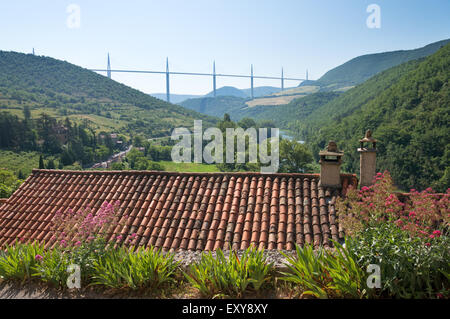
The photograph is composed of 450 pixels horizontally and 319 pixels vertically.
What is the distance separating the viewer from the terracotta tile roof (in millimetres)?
5562

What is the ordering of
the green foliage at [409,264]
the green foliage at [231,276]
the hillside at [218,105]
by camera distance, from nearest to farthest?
the green foliage at [409,264] → the green foliage at [231,276] → the hillside at [218,105]

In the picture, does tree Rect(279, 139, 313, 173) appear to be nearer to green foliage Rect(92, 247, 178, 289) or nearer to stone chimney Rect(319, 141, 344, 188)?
stone chimney Rect(319, 141, 344, 188)

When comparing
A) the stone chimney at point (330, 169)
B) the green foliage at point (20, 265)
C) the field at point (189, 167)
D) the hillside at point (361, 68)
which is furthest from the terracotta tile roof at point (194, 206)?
the hillside at point (361, 68)

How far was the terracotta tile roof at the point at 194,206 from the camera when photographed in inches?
219

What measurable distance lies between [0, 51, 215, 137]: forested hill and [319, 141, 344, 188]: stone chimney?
83.7m

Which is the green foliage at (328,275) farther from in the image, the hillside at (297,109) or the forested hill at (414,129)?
the hillside at (297,109)

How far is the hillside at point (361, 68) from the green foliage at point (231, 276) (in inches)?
5261

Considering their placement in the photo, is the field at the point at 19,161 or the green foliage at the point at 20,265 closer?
the green foliage at the point at 20,265

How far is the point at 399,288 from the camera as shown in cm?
251

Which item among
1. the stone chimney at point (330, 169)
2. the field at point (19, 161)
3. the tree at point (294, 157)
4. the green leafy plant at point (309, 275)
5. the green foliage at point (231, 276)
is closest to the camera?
the green leafy plant at point (309, 275)

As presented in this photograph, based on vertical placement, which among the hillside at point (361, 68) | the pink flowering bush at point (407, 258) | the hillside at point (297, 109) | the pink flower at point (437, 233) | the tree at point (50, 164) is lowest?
the tree at point (50, 164)

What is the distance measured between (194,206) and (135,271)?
344cm
